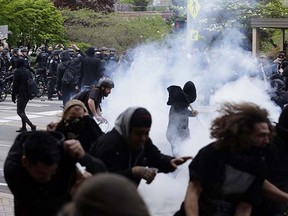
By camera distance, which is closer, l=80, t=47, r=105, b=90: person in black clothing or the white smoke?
the white smoke

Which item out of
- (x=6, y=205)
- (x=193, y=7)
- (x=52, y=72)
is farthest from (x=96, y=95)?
(x=193, y=7)

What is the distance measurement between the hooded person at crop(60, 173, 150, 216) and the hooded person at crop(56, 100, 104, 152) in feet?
11.9

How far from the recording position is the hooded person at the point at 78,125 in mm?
6066

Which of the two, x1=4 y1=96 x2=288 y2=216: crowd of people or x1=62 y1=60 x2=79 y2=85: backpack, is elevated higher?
x1=4 y1=96 x2=288 y2=216: crowd of people

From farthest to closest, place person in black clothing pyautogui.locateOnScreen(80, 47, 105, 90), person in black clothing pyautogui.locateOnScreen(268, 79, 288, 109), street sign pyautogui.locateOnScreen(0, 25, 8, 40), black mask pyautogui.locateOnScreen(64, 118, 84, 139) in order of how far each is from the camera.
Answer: street sign pyautogui.locateOnScreen(0, 25, 8, 40) < person in black clothing pyautogui.locateOnScreen(80, 47, 105, 90) < person in black clothing pyautogui.locateOnScreen(268, 79, 288, 109) < black mask pyautogui.locateOnScreen(64, 118, 84, 139)

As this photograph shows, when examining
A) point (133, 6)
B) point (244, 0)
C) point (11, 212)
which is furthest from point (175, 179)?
point (133, 6)

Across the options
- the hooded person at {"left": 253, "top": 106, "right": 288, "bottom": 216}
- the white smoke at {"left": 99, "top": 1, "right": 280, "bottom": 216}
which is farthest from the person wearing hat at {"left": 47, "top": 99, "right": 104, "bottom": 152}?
the white smoke at {"left": 99, "top": 1, "right": 280, "bottom": 216}

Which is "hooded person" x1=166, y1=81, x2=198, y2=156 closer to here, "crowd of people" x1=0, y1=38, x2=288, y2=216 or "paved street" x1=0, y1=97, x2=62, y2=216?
"paved street" x1=0, y1=97, x2=62, y2=216

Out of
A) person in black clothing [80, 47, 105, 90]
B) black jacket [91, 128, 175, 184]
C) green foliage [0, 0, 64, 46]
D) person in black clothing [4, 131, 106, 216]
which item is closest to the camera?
person in black clothing [4, 131, 106, 216]

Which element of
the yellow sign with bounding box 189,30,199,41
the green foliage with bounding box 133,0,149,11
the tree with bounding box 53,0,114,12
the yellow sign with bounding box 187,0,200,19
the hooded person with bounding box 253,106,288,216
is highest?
the hooded person with bounding box 253,106,288,216

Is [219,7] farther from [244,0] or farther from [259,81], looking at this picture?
[259,81]

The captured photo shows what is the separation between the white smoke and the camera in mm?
9961

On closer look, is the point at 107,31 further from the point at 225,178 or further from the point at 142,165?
the point at 225,178

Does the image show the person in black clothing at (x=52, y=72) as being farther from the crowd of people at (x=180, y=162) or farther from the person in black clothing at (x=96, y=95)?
the crowd of people at (x=180, y=162)
